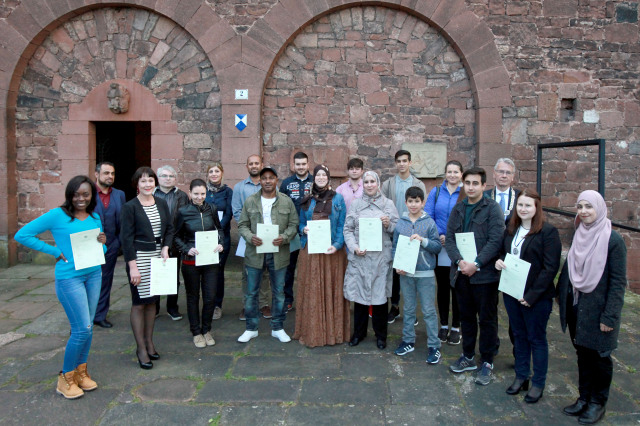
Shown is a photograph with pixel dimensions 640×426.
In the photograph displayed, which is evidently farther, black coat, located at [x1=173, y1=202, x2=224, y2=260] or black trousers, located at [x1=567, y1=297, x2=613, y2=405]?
black coat, located at [x1=173, y1=202, x2=224, y2=260]

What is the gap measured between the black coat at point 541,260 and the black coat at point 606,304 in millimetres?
237

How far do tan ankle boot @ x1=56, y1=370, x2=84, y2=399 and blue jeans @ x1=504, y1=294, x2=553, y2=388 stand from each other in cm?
330

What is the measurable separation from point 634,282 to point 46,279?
29.9 ft

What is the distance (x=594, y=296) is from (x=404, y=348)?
67.9 inches

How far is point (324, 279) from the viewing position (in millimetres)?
4562

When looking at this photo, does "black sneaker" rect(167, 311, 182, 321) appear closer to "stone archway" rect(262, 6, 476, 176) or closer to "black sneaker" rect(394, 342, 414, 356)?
"black sneaker" rect(394, 342, 414, 356)

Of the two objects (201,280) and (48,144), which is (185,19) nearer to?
(48,144)

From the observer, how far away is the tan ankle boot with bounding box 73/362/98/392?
3.62 meters

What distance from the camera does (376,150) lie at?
301 inches

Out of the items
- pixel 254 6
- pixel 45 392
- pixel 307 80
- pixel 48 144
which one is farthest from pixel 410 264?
pixel 48 144

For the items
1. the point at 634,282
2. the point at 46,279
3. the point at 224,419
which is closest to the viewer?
the point at 224,419

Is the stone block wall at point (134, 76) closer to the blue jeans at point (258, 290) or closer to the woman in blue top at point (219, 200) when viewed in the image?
the woman in blue top at point (219, 200)

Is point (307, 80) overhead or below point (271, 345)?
overhead

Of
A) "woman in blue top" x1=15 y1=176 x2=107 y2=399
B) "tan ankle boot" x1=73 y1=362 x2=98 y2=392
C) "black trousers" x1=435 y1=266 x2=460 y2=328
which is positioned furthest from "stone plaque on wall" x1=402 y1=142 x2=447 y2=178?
"tan ankle boot" x1=73 y1=362 x2=98 y2=392
